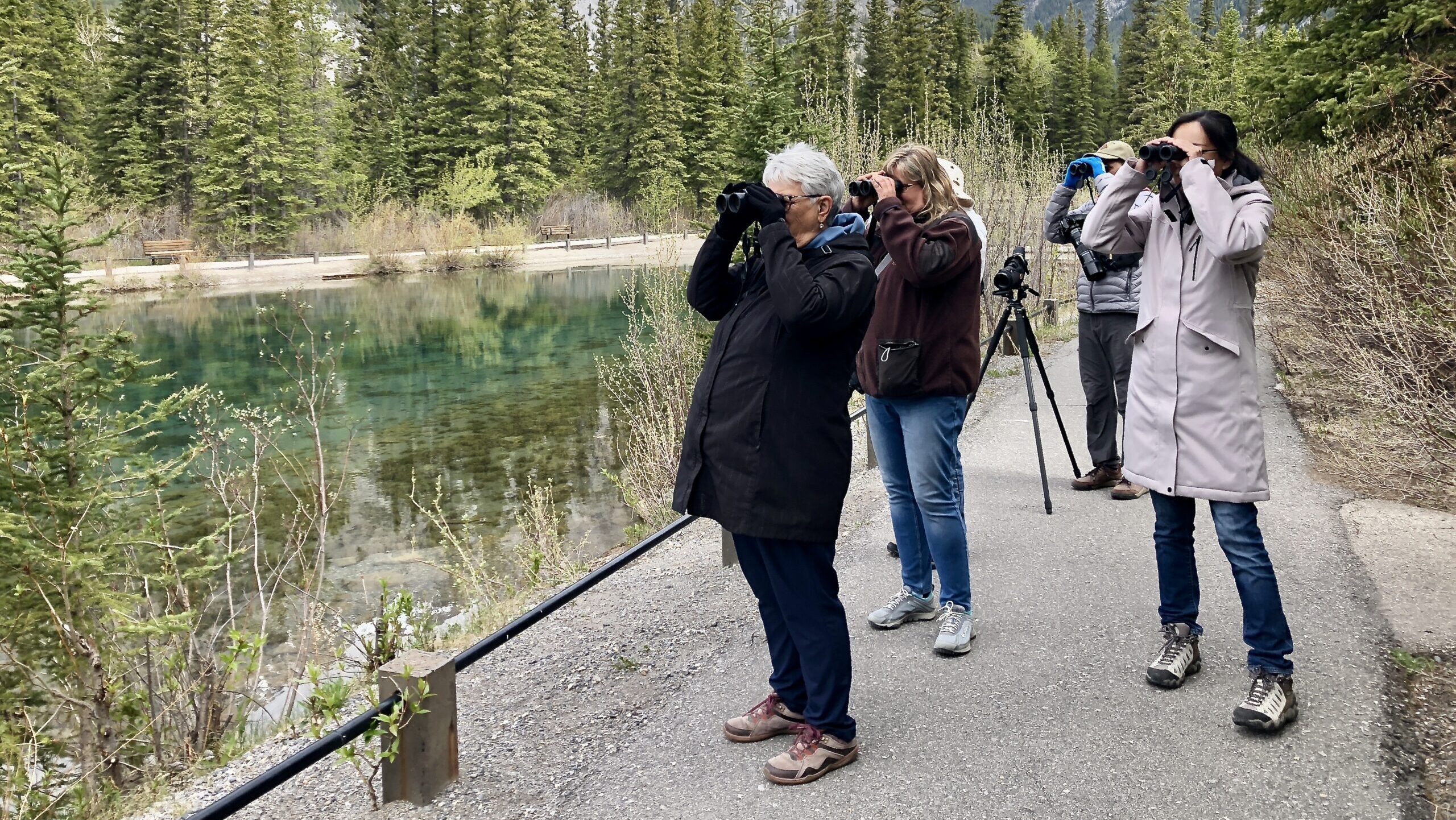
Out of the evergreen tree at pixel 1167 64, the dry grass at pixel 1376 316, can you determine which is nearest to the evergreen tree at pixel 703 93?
the evergreen tree at pixel 1167 64

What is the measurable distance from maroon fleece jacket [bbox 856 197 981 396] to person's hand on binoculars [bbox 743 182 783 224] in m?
0.83

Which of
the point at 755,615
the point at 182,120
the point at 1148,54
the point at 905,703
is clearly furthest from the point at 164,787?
the point at 1148,54

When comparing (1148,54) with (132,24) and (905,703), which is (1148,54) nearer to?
(132,24)

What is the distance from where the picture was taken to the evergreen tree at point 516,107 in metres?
53.3

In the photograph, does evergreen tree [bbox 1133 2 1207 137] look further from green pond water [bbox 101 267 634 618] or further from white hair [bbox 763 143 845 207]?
white hair [bbox 763 143 845 207]

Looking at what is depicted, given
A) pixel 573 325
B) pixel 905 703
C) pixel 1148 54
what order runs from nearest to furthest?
pixel 905 703
pixel 573 325
pixel 1148 54

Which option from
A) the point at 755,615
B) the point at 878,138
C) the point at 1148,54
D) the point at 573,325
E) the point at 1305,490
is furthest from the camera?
the point at 1148,54

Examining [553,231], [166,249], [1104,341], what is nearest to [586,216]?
[553,231]

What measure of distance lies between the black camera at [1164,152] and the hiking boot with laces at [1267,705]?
1691 millimetres

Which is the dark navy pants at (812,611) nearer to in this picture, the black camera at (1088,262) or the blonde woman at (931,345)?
the blonde woman at (931,345)

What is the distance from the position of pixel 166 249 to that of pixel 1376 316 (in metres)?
39.0

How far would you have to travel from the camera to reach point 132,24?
144 feet

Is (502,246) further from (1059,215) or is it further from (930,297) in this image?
(930,297)

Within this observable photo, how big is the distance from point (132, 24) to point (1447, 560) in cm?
5217
